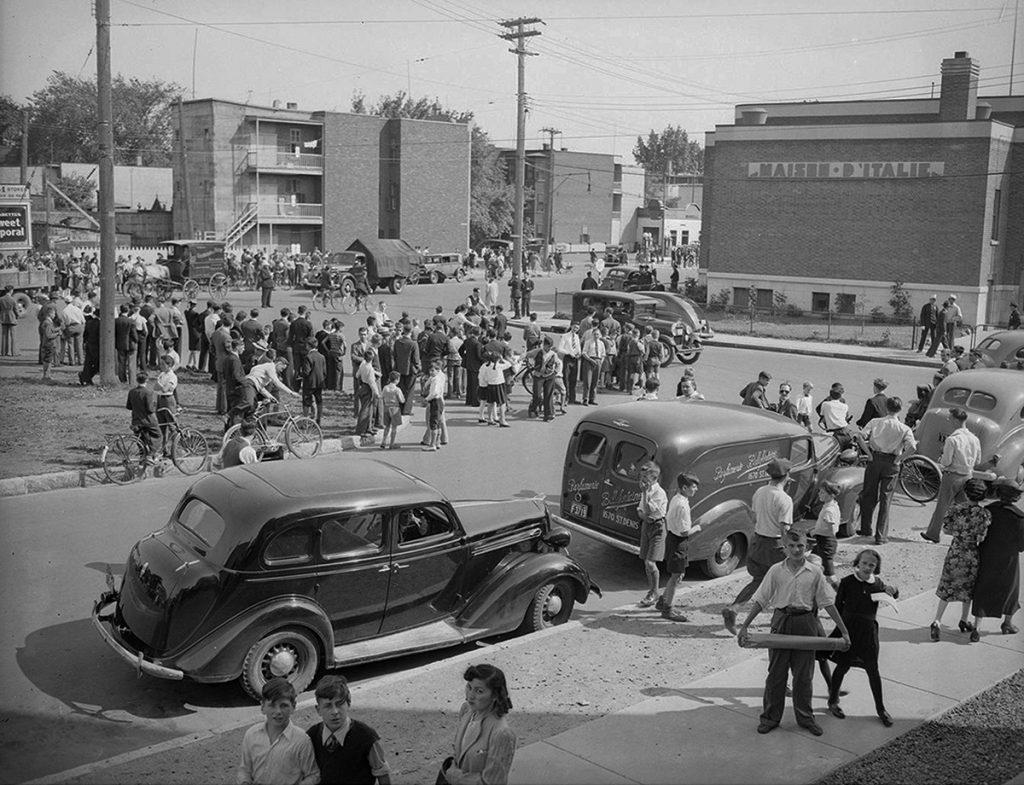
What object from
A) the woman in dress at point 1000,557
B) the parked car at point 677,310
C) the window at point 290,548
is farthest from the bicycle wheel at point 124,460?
the parked car at point 677,310

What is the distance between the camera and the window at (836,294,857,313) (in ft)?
138

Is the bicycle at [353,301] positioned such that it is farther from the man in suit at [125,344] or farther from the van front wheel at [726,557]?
the van front wheel at [726,557]

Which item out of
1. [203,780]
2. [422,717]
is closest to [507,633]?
[422,717]

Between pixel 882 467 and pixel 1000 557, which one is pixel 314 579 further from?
pixel 882 467

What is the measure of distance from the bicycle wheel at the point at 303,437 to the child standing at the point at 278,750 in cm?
1116

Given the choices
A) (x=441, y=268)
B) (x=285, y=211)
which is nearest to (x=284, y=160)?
(x=285, y=211)

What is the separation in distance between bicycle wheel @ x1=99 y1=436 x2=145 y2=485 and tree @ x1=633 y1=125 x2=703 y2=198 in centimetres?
13895

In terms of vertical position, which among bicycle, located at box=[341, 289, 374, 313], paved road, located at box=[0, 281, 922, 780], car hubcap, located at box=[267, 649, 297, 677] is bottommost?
paved road, located at box=[0, 281, 922, 780]

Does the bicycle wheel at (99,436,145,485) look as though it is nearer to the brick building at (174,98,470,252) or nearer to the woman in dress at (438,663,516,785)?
the woman in dress at (438,663,516,785)

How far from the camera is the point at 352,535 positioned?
358 inches

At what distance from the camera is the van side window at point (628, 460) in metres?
11.9

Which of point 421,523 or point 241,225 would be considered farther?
point 241,225

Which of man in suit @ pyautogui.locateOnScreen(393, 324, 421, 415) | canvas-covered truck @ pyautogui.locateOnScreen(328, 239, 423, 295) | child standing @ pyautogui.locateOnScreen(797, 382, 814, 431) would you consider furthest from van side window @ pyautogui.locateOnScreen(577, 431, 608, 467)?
canvas-covered truck @ pyautogui.locateOnScreen(328, 239, 423, 295)

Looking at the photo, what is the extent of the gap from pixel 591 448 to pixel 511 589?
124 inches
